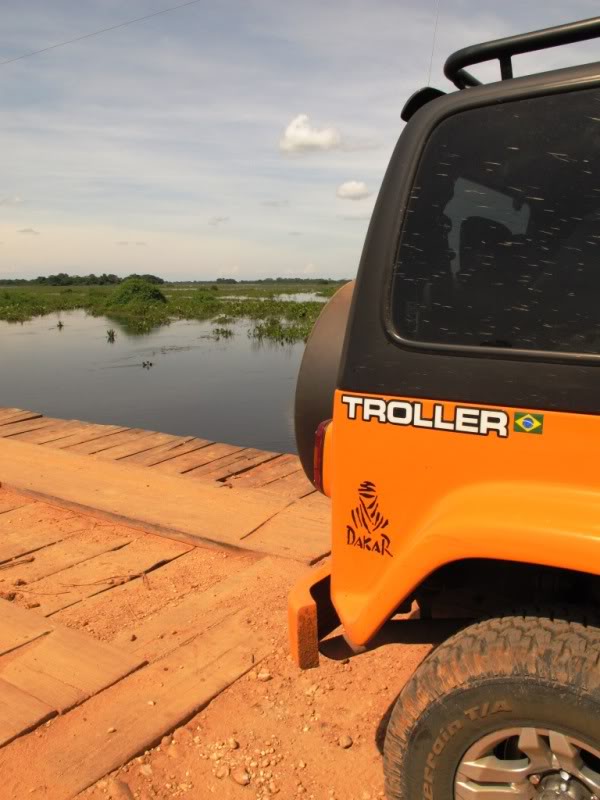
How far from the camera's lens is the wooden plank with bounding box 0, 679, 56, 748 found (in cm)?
267

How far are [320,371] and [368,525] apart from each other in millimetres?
580

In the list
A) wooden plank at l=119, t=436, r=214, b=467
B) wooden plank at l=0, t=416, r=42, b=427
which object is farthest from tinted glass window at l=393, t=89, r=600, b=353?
wooden plank at l=0, t=416, r=42, b=427

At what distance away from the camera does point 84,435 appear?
7.56 m

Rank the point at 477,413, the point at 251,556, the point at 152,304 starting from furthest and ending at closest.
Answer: the point at 152,304 < the point at 251,556 < the point at 477,413

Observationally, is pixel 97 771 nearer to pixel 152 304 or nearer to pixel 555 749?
pixel 555 749

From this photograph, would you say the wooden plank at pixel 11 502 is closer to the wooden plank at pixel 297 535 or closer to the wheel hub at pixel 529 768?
the wooden plank at pixel 297 535

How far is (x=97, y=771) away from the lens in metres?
2.48

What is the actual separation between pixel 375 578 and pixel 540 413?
678 millimetres

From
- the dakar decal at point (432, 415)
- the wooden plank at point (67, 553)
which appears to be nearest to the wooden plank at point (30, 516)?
the wooden plank at point (67, 553)

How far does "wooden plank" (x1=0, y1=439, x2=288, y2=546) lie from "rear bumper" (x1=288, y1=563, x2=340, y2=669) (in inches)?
85.1

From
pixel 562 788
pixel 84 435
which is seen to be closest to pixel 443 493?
pixel 562 788

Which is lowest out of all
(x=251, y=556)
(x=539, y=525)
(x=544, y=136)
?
(x=251, y=556)

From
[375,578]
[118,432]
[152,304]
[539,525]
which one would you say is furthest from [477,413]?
[152,304]

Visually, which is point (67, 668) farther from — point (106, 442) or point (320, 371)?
point (106, 442)
